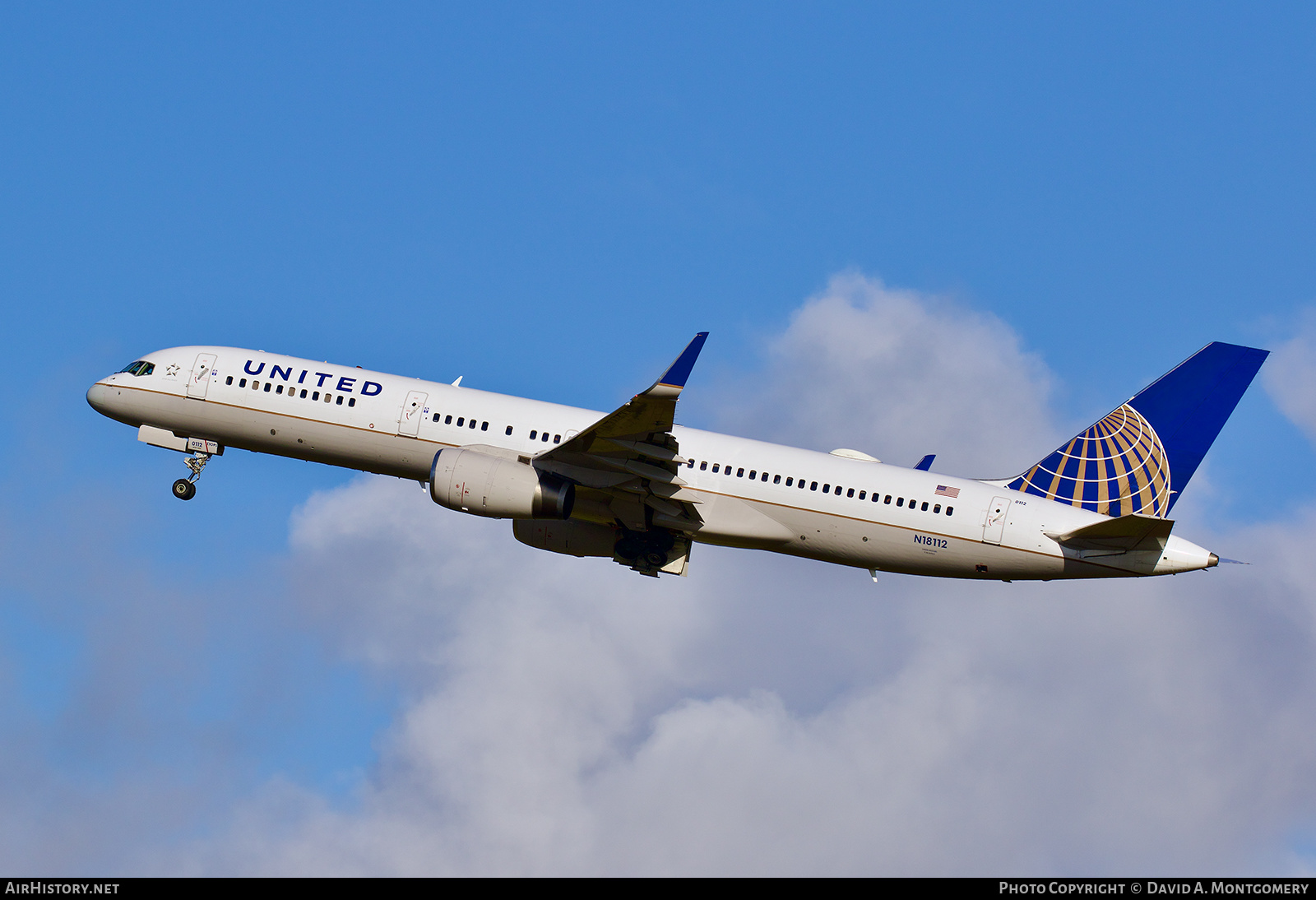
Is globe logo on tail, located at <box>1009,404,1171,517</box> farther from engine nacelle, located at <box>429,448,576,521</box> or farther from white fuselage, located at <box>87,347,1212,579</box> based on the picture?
engine nacelle, located at <box>429,448,576,521</box>

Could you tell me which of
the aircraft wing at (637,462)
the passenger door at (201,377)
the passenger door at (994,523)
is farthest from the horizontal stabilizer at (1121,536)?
the passenger door at (201,377)

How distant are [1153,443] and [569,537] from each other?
61.7 ft

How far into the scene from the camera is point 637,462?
3822 centimetres

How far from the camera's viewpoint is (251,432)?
140 feet

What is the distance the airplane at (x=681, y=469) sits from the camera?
124 ft

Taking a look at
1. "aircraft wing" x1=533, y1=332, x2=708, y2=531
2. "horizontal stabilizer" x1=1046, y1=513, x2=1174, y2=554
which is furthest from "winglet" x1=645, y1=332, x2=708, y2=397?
"horizontal stabilizer" x1=1046, y1=513, x2=1174, y2=554

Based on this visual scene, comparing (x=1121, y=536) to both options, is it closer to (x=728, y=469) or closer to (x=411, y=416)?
(x=728, y=469)

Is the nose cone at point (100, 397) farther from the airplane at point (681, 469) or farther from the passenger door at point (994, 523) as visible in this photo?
the passenger door at point (994, 523)

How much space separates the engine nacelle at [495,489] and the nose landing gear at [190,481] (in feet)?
33.9

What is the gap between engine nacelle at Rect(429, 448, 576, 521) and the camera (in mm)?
37844

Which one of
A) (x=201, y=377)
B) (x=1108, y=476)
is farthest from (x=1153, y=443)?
(x=201, y=377)

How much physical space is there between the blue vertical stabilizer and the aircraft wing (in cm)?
1100
